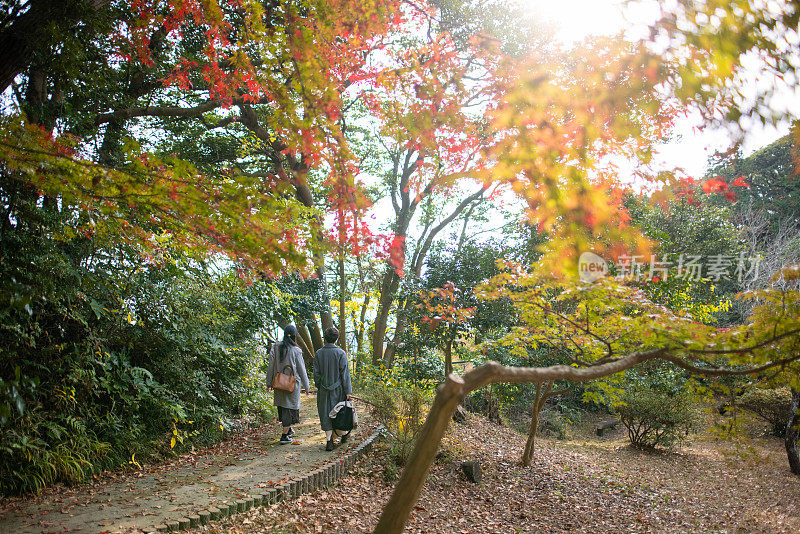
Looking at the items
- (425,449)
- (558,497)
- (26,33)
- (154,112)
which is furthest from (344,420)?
(154,112)

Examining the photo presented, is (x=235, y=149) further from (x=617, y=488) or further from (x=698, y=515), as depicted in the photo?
(x=698, y=515)

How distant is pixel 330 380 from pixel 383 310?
7445mm

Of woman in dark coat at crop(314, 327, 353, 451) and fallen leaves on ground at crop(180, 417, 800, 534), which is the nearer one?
fallen leaves on ground at crop(180, 417, 800, 534)

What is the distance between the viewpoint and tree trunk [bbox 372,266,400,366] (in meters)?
13.7

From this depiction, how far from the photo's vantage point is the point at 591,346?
502cm

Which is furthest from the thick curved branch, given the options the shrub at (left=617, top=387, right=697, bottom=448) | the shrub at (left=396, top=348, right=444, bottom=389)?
the shrub at (left=617, top=387, right=697, bottom=448)

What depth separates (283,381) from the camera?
6.87m

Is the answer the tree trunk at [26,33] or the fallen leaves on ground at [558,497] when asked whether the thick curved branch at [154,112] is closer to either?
the tree trunk at [26,33]

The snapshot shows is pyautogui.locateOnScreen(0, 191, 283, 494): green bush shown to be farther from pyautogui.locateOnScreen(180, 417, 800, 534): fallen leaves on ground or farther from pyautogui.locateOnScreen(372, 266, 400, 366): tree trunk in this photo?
pyautogui.locateOnScreen(372, 266, 400, 366): tree trunk

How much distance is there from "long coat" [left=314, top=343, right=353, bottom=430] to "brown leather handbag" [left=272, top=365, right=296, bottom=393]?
43cm

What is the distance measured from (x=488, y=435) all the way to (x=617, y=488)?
Answer: 270cm

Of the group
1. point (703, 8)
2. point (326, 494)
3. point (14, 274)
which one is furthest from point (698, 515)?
point (14, 274)

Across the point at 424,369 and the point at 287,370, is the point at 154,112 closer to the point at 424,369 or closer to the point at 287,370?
the point at 287,370

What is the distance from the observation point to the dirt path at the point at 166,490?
386cm
